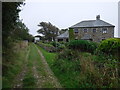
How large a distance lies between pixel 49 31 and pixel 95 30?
35.8 m

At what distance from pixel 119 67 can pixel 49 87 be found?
10.7 feet

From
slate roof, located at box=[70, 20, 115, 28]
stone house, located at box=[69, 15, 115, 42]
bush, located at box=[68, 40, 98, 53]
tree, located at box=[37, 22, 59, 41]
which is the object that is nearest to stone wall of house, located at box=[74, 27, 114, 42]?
stone house, located at box=[69, 15, 115, 42]

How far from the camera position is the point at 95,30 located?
1433 inches

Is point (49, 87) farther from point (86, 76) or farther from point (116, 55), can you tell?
point (116, 55)

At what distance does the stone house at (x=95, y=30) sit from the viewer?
3566cm

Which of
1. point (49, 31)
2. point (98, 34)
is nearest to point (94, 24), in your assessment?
point (98, 34)

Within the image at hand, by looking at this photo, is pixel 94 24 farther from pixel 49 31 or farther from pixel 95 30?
pixel 49 31

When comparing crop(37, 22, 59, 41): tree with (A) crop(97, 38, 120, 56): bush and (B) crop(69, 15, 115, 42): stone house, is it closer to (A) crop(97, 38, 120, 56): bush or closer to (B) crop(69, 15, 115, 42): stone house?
(B) crop(69, 15, 115, 42): stone house

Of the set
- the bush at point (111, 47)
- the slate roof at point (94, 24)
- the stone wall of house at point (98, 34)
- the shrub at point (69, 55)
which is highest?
the slate roof at point (94, 24)

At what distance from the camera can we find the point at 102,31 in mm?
35938

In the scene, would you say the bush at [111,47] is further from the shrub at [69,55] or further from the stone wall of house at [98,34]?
the stone wall of house at [98,34]

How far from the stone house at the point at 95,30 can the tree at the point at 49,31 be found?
2916 centimetres

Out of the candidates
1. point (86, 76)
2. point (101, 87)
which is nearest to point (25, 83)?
point (86, 76)

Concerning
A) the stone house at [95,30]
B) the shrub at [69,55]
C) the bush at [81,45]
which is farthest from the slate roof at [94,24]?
the shrub at [69,55]
